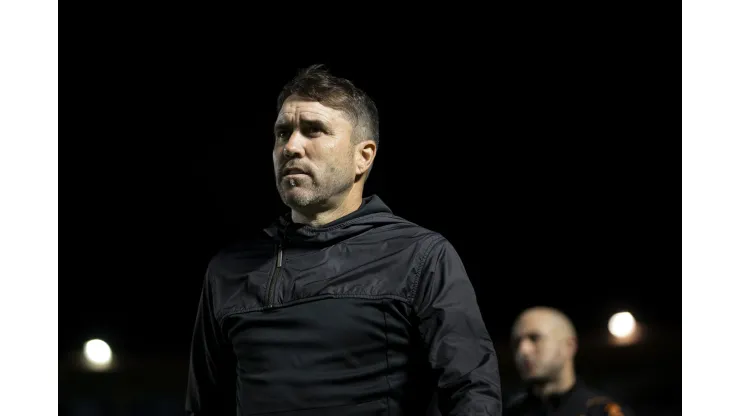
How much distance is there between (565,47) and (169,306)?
47.2 inches

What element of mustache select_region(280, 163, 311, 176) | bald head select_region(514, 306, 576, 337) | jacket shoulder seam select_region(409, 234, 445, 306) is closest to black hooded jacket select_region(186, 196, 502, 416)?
jacket shoulder seam select_region(409, 234, 445, 306)

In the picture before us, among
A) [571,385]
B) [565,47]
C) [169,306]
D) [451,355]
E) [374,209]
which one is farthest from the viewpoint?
[169,306]

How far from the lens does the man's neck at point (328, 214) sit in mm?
2100

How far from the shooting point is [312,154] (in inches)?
80.6

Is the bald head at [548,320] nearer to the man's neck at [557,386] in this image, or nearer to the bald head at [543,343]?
the bald head at [543,343]

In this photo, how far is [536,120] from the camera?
2.63 meters

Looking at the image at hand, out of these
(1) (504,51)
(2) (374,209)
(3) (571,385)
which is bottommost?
(3) (571,385)

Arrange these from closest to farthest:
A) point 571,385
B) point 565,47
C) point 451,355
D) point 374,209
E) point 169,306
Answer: point 451,355 → point 374,209 → point 571,385 → point 565,47 → point 169,306

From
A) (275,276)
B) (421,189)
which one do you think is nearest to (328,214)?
(275,276)

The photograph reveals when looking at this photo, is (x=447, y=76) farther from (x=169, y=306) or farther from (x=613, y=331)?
(x=169, y=306)

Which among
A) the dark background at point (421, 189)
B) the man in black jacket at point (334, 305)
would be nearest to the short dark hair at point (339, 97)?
the man in black jacket at point (334, 305)

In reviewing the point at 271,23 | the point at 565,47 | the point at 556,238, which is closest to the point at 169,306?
the point at 271,23

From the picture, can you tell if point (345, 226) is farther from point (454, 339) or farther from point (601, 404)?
point (601, 404)

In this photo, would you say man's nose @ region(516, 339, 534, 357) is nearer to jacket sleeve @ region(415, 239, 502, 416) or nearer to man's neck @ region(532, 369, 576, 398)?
man's neck @ region(532, 369, 576, 398)
